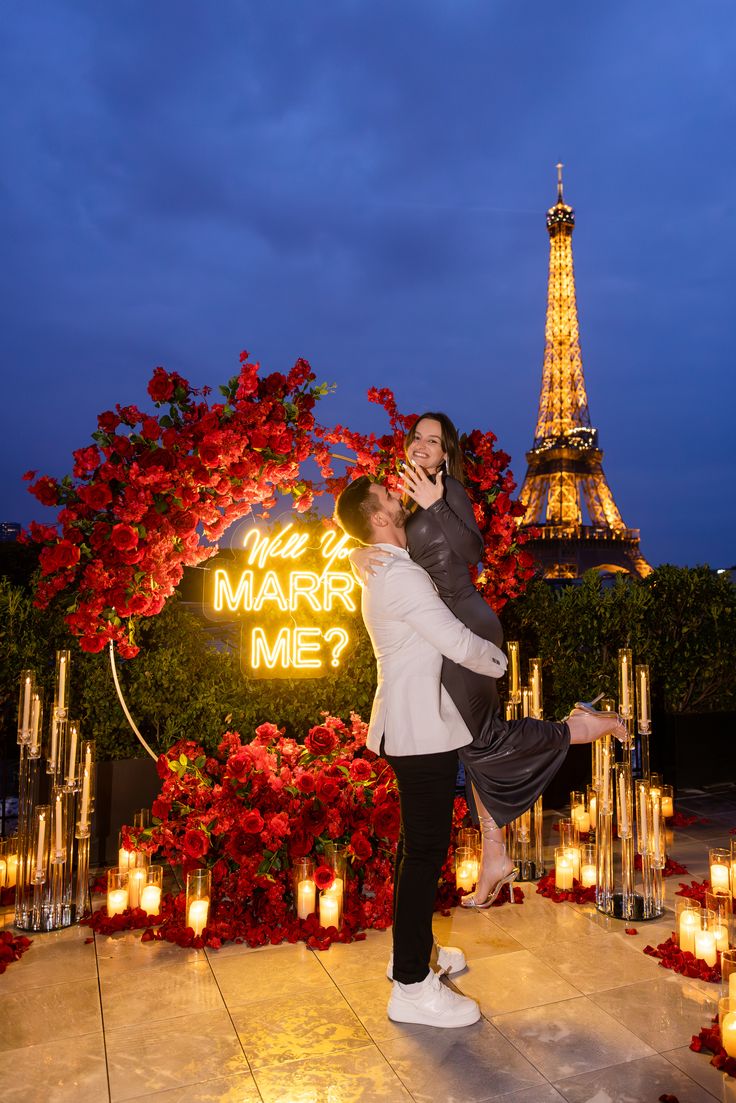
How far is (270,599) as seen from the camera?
15.1ft

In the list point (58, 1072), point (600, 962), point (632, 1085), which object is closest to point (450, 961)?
point (600, 962)

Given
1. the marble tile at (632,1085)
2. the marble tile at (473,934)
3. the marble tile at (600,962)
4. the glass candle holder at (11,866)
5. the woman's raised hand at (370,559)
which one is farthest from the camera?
the glass candle holder at (11,866)

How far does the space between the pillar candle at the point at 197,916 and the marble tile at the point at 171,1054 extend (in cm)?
72

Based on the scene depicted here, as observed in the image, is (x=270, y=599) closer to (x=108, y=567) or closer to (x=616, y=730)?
(x=108, y=567)

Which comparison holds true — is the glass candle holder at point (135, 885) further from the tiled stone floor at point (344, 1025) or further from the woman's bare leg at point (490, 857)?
the woman's bare leg at point (490, 857)

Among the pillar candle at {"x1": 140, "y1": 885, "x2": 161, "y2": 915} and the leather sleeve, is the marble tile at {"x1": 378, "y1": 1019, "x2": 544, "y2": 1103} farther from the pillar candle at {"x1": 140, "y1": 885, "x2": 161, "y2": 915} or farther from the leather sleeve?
the leather sleeve

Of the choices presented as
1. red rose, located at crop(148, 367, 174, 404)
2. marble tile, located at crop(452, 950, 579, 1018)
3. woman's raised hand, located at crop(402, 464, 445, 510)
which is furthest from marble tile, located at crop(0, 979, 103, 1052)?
red rose, located at crop(148, 367, 174, 404)

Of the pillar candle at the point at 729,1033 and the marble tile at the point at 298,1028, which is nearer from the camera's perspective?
the pillar candle at the point at 729,1033

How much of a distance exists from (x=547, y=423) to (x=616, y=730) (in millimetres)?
44238

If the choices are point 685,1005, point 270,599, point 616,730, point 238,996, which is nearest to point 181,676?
point 270,599

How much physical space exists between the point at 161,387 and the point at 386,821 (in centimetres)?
256

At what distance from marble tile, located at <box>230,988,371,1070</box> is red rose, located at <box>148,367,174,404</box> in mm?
2848

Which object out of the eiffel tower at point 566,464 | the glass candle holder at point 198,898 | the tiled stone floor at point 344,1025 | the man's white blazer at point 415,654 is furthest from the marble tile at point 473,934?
the eiffel tower at point 566,464

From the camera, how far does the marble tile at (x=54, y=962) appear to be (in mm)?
→ 3371
